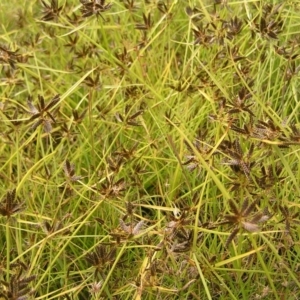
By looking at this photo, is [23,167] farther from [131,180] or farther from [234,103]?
[234,103]

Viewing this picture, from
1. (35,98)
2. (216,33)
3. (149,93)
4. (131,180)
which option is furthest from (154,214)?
(35,98)

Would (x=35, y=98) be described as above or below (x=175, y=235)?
below

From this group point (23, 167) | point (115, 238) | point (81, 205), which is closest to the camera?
point (115, 238)

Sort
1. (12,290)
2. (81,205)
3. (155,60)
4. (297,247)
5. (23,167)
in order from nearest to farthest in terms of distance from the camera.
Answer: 1. (12,290)
2. (297,247)
3. (81,205)
4. (23,167)
5. (155,60)

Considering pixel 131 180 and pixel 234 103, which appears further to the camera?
pixel 131 180

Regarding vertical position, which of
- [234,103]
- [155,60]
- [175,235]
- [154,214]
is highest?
[234,103]

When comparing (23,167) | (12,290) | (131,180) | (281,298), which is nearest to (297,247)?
(281,298)
